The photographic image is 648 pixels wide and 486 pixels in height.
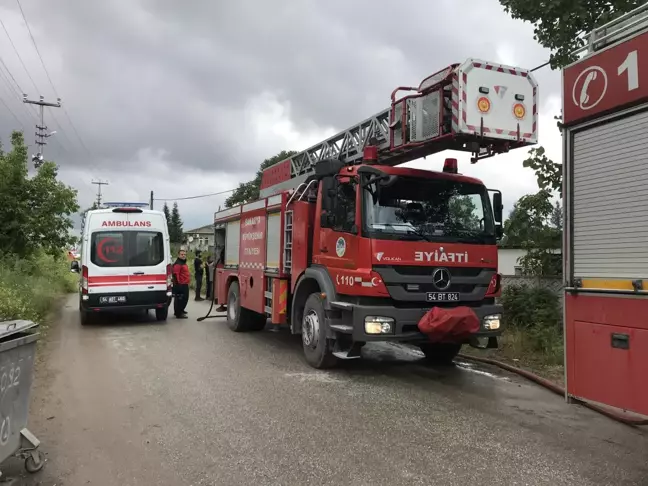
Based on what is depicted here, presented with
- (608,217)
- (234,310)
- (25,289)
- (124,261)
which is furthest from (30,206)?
(608,217)

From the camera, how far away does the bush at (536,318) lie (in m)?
7.69

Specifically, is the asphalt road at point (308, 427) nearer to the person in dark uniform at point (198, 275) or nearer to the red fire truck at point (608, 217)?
the red fire truck at point (608, 217)

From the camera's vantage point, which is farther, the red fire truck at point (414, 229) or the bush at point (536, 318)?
the bush at point (536, 318)

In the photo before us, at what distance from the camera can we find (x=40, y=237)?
50.7 ft

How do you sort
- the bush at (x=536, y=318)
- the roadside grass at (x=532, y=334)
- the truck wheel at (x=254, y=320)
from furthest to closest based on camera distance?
the truck wheel at (x=254, y=320) → the bush at (x=536, y=318) → the roadside grass at (x=532, y=334)

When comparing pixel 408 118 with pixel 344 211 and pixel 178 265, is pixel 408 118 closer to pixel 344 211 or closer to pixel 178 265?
pixel 344 211

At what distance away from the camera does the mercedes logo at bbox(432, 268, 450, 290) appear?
6215 millimetres

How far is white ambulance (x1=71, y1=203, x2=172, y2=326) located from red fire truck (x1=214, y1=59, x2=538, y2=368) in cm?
499

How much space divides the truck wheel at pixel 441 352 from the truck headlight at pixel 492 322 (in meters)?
1.01

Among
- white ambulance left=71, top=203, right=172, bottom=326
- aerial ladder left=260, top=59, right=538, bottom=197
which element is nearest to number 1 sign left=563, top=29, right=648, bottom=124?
aerial ladder left=260, top=59, right=538, bottom=197

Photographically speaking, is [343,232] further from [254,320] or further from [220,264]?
[220,264]

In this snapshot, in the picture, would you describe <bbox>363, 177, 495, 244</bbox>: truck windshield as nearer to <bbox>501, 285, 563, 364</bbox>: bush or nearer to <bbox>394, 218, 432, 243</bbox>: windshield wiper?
<bbox>394, 218, 432, 243</bbox>: windshield wiper

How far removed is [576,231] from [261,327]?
25.6 feet

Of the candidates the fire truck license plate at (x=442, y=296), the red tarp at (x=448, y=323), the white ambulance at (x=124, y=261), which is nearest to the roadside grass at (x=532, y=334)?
the red tarp at (x=448, y=323)
